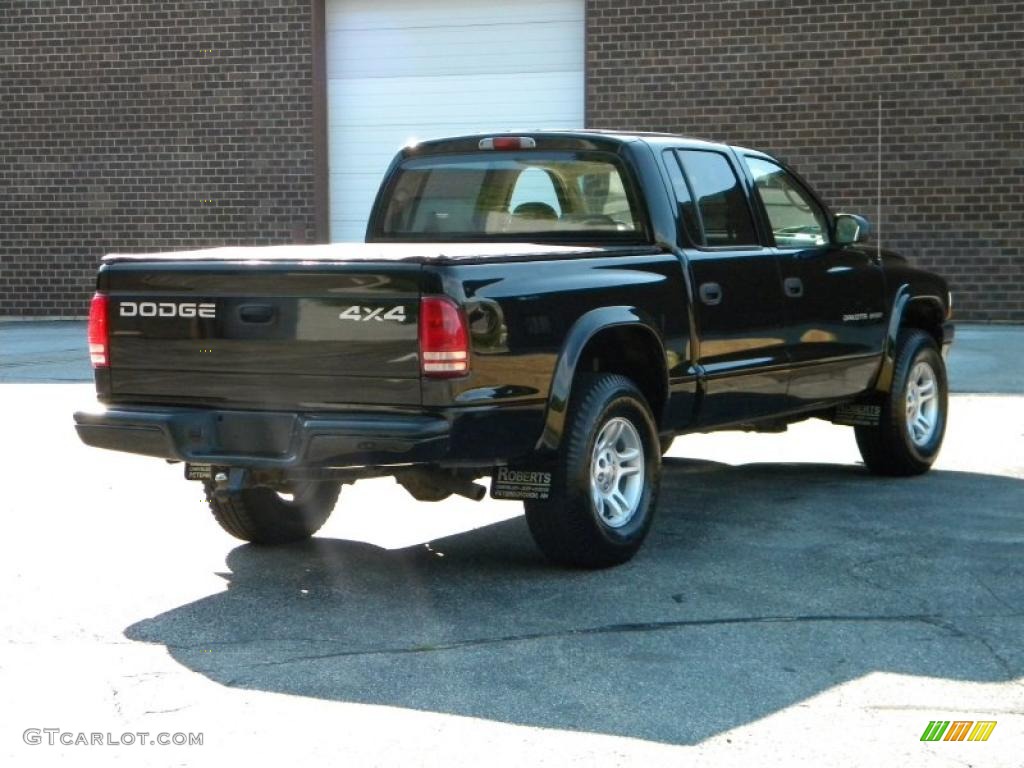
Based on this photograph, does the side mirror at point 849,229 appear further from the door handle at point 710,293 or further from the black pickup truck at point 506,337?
the door handle at point 710,293

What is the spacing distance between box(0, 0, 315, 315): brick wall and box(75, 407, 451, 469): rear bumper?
14.8 meters

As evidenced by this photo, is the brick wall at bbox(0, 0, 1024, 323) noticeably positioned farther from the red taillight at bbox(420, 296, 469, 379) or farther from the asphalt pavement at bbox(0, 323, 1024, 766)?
the red taillight at bbox(420, 296, 469, 379)

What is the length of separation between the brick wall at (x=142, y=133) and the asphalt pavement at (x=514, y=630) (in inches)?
482

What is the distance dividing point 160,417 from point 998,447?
5.97 metres

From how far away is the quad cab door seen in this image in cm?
867

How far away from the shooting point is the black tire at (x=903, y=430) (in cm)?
947

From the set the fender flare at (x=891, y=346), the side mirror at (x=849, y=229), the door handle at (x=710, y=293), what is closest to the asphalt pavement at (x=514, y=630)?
the fender flare at (x=891, y=346)

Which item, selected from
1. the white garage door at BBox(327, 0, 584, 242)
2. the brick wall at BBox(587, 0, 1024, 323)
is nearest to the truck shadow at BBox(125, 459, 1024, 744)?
the brick wall at BBox(587, 0, 1024, 323)

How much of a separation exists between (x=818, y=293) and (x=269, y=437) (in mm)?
3482

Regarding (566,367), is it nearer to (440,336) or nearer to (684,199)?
(440,336)

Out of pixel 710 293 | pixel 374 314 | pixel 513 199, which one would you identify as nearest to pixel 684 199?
pixel 710 293

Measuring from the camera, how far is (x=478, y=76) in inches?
819

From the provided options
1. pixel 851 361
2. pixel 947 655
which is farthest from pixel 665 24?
pixel 947 655

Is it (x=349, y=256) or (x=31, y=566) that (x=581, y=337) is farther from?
(x=31, y=566)
